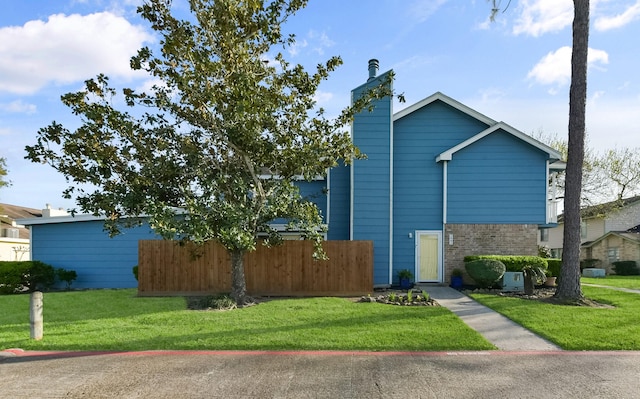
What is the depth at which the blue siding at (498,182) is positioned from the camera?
16719mm

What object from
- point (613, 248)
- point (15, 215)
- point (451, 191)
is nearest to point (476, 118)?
point (451, 191)

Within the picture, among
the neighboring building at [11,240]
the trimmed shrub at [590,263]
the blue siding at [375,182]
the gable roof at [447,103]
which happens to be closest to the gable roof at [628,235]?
the trimmed shrub at [590,263]

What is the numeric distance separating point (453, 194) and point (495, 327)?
876cm

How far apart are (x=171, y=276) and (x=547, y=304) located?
11174 millimetres

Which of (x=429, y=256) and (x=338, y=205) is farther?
(x=338, y=205)

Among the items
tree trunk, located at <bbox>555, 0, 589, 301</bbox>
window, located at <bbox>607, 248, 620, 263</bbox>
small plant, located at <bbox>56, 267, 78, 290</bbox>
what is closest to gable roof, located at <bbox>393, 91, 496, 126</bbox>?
tree trunk, located at <bbox>555, 0, 589, 301</bbox>

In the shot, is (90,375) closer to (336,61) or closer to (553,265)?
(336,61)

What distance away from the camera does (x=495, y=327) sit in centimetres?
878

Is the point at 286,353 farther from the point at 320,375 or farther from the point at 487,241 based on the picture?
the point at 487,241

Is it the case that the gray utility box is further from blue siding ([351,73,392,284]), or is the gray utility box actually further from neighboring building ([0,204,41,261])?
neighboring building ([0,204,41,261])

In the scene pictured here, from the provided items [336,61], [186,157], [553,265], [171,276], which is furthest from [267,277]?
[553,265]

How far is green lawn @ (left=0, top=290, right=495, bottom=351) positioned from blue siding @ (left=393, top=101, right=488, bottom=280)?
579 centimetres

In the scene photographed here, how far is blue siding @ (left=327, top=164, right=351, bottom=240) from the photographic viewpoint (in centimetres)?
1700

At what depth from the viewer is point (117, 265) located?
17.4m
